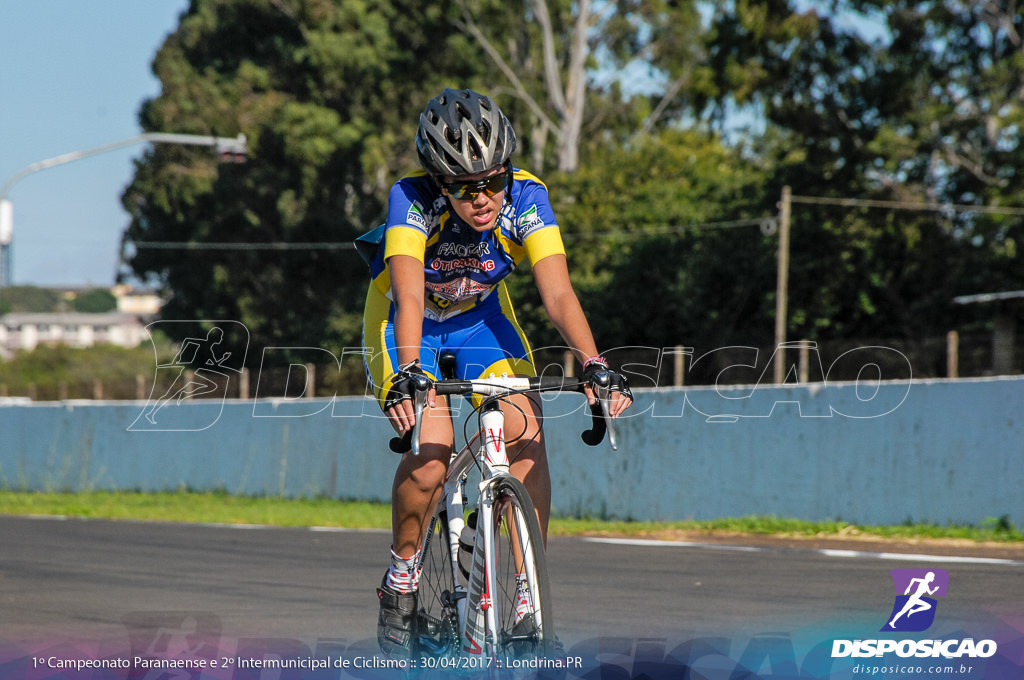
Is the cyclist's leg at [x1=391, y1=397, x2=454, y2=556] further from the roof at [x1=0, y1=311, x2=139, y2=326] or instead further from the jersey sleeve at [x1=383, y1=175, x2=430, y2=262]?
the roof at [x1=0, y1=311, x2=139, y2=326]

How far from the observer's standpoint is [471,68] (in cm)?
4194

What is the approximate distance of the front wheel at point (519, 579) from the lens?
3.96 m

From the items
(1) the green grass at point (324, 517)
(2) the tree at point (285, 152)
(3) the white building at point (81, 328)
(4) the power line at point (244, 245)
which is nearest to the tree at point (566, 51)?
(2) the tree at point (285, 152)

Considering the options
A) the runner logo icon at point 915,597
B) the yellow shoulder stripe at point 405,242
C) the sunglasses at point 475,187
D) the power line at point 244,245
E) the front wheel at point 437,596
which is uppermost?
the power line at point 244,245

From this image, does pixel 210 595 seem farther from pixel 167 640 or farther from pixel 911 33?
pixel 911 33

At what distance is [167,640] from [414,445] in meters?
2.53

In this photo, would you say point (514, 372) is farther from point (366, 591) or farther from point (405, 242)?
point (366, 591)

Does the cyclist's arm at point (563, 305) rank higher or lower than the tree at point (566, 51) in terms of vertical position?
lower

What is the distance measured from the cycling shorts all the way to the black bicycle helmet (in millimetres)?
677

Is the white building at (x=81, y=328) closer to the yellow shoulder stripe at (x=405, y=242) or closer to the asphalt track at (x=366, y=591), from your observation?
the asphalt track at (x=366, y=591)

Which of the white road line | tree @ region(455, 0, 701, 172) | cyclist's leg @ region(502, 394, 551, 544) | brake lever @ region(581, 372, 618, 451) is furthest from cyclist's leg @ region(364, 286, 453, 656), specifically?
tree @ region(455, 0, 701, 172)

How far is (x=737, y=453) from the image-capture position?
13180 mm

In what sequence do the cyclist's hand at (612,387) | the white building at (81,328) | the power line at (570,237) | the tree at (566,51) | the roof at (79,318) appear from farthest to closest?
1. the white building at (81,328)
2. the roof at (79,318)
3. the tree at (566,51)
4. the power line at (570,237)
5. the cyclist's hand at (612,387)

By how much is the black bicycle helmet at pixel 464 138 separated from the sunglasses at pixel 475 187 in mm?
66
